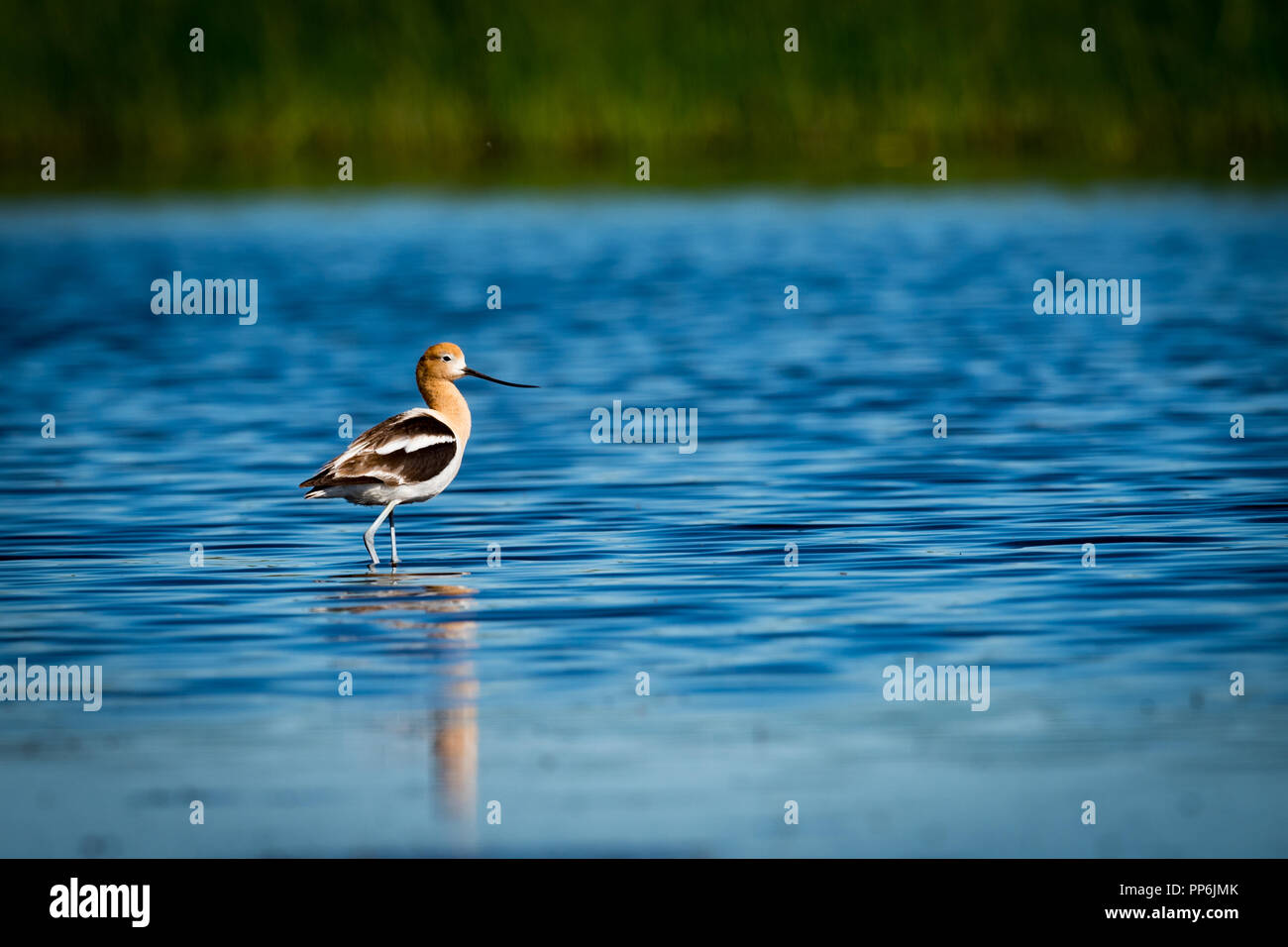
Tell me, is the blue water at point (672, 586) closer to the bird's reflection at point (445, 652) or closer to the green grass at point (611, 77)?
the bird's reflection at point (445, 652)

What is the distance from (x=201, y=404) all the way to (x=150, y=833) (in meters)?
12.9

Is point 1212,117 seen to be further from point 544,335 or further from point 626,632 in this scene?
point 626,632

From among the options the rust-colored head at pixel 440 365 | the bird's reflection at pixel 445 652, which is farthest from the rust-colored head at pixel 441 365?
the bird's reflection at pixel 445 652

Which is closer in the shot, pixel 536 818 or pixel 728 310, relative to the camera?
pixel 536 818

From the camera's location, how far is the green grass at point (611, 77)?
121 feet

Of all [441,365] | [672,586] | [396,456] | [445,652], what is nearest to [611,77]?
[441,365]

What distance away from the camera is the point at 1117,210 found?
1395 inches

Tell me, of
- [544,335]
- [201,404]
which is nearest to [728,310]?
[544,335]

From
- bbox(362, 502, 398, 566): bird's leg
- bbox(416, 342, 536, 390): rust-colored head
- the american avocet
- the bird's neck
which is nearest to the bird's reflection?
bbox(362, 502, 398, 566): bird's leg

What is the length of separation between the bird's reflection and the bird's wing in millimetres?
560

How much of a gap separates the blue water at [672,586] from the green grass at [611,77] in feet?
35.2

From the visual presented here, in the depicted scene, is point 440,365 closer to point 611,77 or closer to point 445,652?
point 445,652

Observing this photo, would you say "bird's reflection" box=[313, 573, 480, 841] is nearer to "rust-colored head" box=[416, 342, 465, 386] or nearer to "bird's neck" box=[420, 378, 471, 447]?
→ "bird's neck" box=[420, 378, 471, 447]

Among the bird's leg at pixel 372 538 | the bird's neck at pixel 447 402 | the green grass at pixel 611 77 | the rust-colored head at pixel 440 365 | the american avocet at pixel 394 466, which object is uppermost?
the green grass at pixel 611 77
